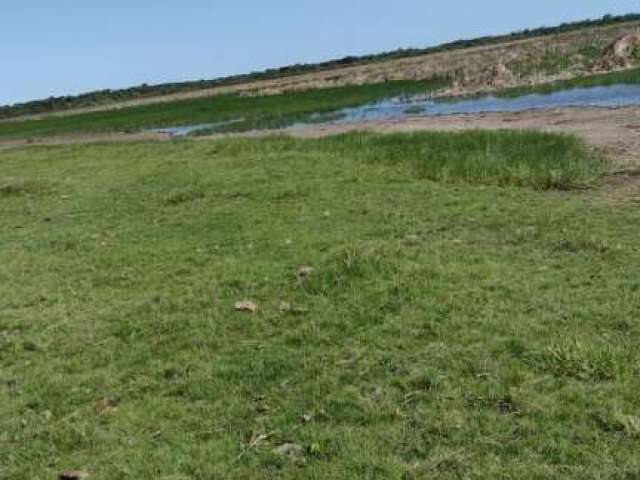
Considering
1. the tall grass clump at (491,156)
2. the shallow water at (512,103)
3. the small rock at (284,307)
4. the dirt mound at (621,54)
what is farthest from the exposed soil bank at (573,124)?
the dirt mound at (621,54)

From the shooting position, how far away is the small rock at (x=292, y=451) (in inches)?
266

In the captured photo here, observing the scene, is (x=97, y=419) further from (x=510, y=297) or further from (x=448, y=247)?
(x=448, y=247)

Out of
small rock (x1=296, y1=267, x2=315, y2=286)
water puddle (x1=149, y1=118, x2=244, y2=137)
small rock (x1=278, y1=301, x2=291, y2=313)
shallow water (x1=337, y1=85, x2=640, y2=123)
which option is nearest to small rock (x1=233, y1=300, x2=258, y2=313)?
small rock (x1=278, y1=301, x2=291, y2=313)

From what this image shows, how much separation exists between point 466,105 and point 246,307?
141 ft

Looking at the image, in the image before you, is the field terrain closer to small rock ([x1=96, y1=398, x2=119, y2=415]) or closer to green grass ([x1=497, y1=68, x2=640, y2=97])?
small rock ([x1=96, y1=398, x2=119, y2=415])

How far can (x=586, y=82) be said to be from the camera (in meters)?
53.4

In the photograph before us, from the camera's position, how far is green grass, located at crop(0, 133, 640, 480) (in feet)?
22.4

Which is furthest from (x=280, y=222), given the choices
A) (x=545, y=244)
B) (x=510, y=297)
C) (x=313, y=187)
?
(x=510, y=297)

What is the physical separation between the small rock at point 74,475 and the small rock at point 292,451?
1.62 m

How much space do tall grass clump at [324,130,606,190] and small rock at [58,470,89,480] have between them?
44.0 feet

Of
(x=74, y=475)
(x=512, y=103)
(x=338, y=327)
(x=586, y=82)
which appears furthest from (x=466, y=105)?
(x=74, y=475)

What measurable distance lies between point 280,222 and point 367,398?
9.08 m

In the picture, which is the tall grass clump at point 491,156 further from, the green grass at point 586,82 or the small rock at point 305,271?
the green grass at point 586,82

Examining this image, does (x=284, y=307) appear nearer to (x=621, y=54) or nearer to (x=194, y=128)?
(x=194, y=128)
